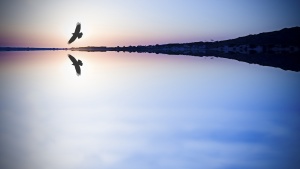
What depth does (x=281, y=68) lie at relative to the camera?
47.5 feet

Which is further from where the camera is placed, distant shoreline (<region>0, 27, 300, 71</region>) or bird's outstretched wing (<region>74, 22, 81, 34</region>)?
bird's outstretched wing (<region>74, 22, 81, 34</region>)

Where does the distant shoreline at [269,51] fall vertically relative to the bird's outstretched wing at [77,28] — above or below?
below

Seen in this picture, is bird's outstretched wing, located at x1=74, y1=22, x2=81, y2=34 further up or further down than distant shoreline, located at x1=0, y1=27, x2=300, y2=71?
further up

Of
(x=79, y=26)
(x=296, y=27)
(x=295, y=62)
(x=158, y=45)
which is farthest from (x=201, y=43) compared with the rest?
(x=295, y=62)

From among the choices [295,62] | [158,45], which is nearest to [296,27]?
[295,62]

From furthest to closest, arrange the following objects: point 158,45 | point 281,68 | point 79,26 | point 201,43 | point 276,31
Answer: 1. point 158,45
2. point 201,43
3. point 276,31
4. point 79,26
5. point 281,68

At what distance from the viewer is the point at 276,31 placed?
40719mm

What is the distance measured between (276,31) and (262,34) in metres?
2.63

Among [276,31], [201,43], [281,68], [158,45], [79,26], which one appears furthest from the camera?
[158,45]

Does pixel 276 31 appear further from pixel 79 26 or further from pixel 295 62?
pixel 295 62

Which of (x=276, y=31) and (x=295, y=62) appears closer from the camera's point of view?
(x=295, y=62)

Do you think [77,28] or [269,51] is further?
[77,28]

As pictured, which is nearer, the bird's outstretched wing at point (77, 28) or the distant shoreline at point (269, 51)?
the distant shoreline at point (269, 51)

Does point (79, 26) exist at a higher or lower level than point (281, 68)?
higher
